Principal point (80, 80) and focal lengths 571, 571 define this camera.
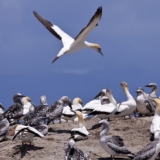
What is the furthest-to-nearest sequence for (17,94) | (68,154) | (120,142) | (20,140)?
(17,94), (20,140), (120,142), (68,154)

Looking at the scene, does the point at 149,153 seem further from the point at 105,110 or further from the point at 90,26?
the point at 90,26

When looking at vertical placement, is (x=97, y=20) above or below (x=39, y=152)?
above

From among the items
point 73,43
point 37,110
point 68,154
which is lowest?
point 68,154

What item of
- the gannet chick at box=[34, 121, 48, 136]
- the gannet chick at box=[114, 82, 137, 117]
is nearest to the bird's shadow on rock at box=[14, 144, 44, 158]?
the gannet chick at box=[34, 121, 48, 136]

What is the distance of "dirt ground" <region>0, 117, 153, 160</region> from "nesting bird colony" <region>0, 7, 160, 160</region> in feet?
0.64

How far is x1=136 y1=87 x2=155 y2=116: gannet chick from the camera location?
19.7 m

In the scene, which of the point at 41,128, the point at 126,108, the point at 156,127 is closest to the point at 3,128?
the point at 41,128

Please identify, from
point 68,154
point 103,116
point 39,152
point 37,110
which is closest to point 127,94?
point 103,116

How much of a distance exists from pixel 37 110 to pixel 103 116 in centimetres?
211

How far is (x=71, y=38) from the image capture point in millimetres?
20422

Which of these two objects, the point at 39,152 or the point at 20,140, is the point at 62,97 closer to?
the point at 20,140

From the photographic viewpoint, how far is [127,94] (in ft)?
64.3

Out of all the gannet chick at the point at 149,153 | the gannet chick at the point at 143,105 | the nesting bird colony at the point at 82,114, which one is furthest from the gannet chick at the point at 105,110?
the gannet chick at the point at 149,153

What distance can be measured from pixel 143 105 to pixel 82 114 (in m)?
2.96
